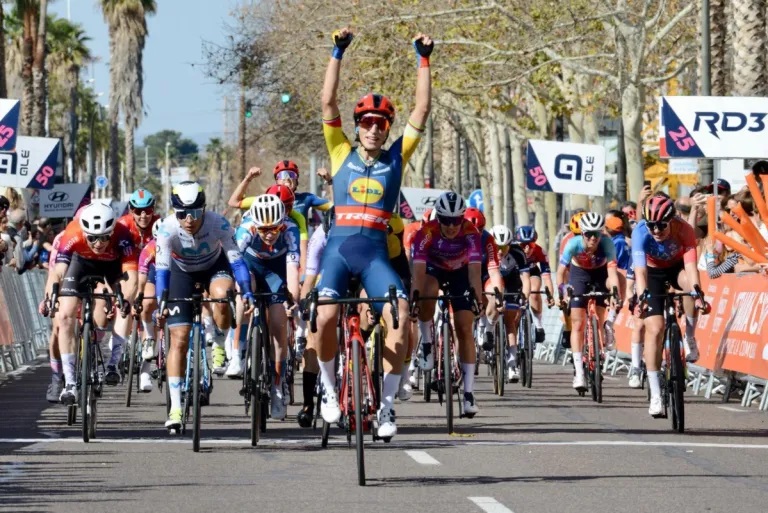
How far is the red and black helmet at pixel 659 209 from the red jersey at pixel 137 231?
4.16 m

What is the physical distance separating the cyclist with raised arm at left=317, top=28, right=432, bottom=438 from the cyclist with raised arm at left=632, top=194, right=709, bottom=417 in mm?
3648

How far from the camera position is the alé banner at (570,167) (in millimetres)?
29312

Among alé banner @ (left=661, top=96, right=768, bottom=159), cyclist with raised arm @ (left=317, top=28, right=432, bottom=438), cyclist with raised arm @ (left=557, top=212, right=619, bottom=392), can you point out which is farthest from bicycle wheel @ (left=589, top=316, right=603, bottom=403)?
cyclist with raised arm @ (left=317, top=28, right=432, bottom=438)

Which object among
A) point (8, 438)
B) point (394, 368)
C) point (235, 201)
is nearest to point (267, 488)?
point (394, 368)

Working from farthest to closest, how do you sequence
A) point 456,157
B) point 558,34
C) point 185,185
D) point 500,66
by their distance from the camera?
point 456,157
point 500,66
point 558,34
point 185,185

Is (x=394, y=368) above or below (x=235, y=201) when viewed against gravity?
below

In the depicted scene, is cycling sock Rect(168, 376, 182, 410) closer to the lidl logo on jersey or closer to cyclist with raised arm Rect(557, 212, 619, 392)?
the lidl logo on jersey

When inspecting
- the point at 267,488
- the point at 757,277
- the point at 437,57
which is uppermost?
the point at 437,57

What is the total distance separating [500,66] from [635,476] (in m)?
27.4

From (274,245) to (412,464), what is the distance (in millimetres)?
4190

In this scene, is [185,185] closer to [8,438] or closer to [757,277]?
[8,438]

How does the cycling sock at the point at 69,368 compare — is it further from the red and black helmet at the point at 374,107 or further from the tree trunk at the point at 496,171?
the tree trunk at the point at 496,171

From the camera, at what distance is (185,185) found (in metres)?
13.1

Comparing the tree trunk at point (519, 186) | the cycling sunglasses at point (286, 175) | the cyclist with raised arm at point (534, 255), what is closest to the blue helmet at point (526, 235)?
the cyclist with raised arm at point (534, 255)
